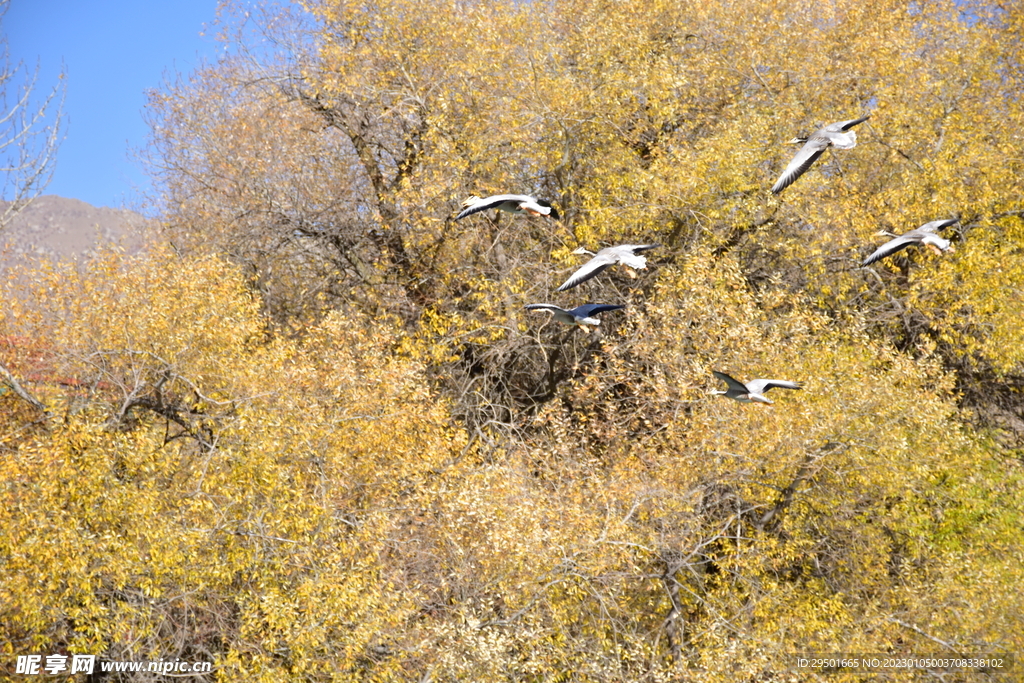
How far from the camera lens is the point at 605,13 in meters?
25.0

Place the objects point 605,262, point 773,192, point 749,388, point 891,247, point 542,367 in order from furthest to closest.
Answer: point 542,367 < point 605,262 < point 891,247 < point 749,388 < point 773,192

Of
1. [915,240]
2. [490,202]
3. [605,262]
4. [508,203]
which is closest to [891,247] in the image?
[915,240]

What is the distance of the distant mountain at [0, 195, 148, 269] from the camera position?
72.7 feet

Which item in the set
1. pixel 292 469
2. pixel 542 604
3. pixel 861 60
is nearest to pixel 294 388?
pixel 292 469

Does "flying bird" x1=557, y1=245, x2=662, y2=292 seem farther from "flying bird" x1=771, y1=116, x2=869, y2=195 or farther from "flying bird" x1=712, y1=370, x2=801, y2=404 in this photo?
"flying bird" x1=771, y1=116, x2=869, y2=195

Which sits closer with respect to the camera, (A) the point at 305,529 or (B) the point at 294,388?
(A) the point at 305,529

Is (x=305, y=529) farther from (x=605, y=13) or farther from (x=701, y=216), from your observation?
(x=605, y=13)

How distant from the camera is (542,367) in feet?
79.7

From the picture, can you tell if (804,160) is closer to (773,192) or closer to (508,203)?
(773,192)

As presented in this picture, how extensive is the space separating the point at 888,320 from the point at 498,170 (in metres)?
10.2

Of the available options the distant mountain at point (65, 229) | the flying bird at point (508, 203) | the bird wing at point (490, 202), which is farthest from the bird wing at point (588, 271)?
the distant mountain at point (65, 229)

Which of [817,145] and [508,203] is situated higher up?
[817,145]

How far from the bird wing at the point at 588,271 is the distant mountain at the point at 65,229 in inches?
473

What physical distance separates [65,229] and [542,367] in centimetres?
6865
